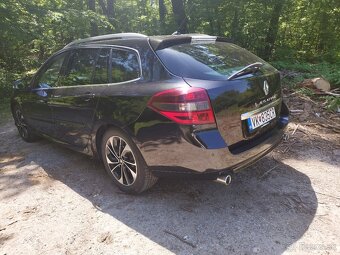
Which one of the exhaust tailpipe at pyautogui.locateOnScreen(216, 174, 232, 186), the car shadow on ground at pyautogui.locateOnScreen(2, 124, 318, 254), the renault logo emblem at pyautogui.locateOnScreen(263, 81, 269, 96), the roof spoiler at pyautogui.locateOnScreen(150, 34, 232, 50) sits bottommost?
the car shadow on ground at pyautogui.locateOnScreen(2, 124, 318, 254)

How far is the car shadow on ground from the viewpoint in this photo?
264 centimetres

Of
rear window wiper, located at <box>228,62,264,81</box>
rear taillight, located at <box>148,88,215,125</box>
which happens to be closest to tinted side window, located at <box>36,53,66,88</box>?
rear taillight, located at <box>148,88,215,125</box>

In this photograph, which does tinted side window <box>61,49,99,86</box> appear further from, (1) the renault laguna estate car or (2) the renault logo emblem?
(2) the renault logo emblem

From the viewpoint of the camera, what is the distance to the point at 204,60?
10.1 ft

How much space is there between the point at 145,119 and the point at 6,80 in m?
8.74

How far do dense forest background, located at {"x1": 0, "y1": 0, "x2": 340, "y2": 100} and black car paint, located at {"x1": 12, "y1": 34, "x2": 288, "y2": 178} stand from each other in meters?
6.10

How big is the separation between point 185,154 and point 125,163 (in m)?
0.88

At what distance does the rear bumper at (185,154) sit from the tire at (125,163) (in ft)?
0.53

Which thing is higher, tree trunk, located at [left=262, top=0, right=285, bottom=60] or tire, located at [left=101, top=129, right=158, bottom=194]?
tree trunk, located at [left=262, top=0, right=285, bottom=60]

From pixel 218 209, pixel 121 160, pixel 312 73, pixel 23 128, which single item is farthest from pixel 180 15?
pixel 218 209

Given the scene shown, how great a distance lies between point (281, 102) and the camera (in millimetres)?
3607

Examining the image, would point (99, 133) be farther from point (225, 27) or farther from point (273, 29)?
point (225, 27)

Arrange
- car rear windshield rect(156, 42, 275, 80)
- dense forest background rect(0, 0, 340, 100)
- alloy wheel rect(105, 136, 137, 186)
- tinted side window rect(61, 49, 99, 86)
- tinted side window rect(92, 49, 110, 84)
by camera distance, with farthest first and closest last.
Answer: dense forest background rect(0, 0, 340, 100) → tinted side window rect(61, 49, 99, 86) → tinted side window rect(92, 49, 110, 84) → alloy wheel rect(105, 136, 137, 186) → car rear windshield rect(156, 42, 275, 80)

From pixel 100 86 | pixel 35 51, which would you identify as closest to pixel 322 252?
pixel 100 86
